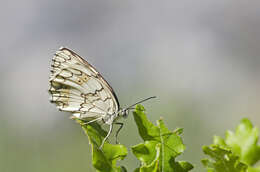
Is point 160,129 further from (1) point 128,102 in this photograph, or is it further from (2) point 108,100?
(1) point 128,102

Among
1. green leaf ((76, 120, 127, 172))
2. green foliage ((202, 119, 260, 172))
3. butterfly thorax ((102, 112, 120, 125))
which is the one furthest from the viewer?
butterfly thorax ((102, 112, 120, 125))

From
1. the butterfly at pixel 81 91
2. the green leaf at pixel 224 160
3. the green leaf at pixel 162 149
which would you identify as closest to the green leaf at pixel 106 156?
the green leaf at pixel 162 149

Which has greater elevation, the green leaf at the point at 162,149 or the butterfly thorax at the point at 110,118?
the butterfly thorax at the point at 110,118

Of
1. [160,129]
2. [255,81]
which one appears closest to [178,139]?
[160,129]

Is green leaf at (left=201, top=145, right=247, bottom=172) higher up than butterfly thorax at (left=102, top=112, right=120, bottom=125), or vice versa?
butterfly thorax at (left=102, top=112, right=120, bottom=125)

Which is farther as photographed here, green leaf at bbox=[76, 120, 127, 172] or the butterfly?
→ the butterfly

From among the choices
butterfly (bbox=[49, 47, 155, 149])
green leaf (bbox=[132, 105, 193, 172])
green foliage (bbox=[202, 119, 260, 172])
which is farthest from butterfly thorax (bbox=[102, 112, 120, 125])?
green leaf (bbox=[132, 105, 193, 172])

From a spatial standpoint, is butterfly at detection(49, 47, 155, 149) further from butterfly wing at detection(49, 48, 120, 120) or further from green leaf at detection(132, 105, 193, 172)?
green leaf at detection(132, 105, 193, 172)

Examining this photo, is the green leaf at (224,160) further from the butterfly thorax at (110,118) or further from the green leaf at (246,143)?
the butterfly thorax at (110,118)
